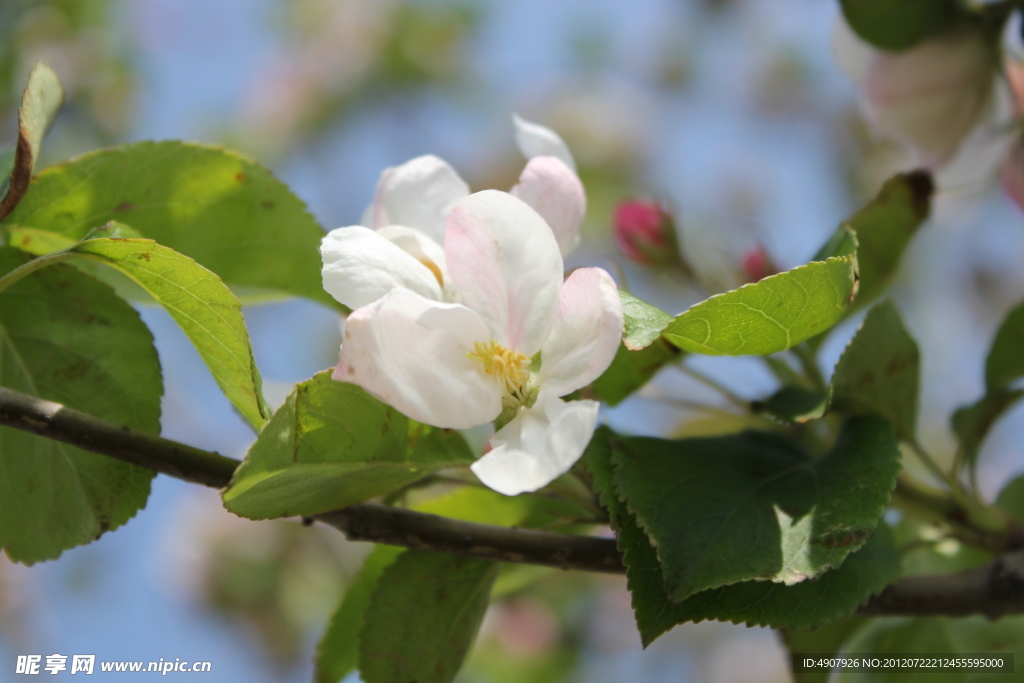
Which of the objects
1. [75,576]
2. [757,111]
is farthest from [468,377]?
[757,111]

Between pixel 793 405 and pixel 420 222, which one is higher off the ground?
pixel 420 222

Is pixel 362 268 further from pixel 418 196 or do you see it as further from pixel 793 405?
pixel 793 405

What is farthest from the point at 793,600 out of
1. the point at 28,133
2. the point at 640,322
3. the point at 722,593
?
the point at 28,133

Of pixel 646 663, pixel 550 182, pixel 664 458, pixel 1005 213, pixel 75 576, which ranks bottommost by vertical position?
pixel 646 663

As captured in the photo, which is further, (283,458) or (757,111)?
(757,111)

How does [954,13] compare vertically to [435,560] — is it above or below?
above

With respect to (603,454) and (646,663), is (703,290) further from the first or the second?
(646,663)

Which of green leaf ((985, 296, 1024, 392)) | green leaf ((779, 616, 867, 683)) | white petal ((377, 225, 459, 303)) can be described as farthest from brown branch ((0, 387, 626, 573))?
green leaf ((985, 296, 1024, 392))

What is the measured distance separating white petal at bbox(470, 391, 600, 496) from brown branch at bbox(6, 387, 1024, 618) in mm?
67

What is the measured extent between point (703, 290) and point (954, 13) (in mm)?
258

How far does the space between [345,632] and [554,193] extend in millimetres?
278

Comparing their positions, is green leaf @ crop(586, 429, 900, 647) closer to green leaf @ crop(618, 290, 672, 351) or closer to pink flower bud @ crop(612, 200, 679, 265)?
green leaf @ crop(618, 290, 672, 351)

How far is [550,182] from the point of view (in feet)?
1.18

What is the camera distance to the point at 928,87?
59 cm
